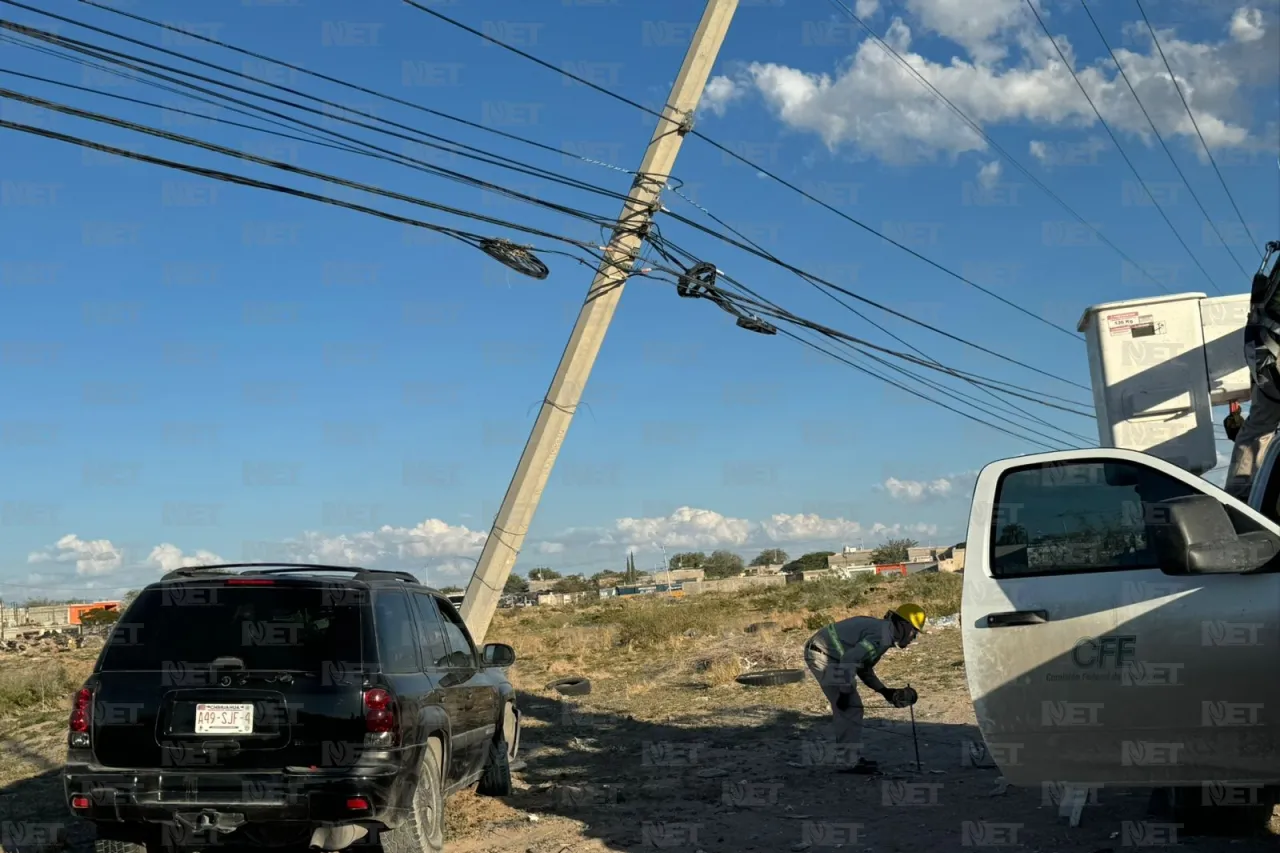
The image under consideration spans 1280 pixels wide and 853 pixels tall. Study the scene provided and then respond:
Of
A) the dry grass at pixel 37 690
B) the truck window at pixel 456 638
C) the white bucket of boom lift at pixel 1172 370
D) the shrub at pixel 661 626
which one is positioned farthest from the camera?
the shrub at pixel 661 626

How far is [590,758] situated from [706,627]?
51.2ft

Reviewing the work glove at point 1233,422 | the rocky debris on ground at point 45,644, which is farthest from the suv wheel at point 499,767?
the rocky debris on ground at point 45,644

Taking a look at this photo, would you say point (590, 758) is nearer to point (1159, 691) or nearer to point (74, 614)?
point (1159, 691)

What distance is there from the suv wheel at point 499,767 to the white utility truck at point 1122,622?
4.55 meters

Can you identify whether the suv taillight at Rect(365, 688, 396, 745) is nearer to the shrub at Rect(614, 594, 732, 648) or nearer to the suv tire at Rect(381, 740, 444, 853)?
the suv tire at Rect(381, 740, 444, 853)

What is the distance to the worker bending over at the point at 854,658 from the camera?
9.56 m

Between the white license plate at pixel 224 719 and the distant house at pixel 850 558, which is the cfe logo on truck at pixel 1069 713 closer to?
the white license plate at pixel 224 719

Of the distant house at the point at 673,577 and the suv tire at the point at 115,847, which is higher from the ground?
the distant house at the point at 673,577

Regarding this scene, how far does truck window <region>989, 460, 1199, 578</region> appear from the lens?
5.05 meters

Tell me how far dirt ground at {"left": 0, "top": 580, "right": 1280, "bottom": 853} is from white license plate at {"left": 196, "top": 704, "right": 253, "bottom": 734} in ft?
7.35

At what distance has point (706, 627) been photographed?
26.5 m

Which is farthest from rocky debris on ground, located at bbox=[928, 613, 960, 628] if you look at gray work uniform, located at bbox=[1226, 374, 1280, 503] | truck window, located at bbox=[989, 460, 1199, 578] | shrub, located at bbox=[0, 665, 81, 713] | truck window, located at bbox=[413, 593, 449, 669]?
truck window, located at bbox=[989, 460, 1199, 578]

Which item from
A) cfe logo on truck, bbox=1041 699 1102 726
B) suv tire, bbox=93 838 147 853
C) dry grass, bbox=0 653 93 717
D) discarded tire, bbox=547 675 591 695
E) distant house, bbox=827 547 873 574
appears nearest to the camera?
cfe logo on truck, bbox=1041 699 1102 726

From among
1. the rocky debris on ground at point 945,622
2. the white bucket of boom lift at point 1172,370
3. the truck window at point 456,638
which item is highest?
the white bucket of boom lift at point 1172,370
